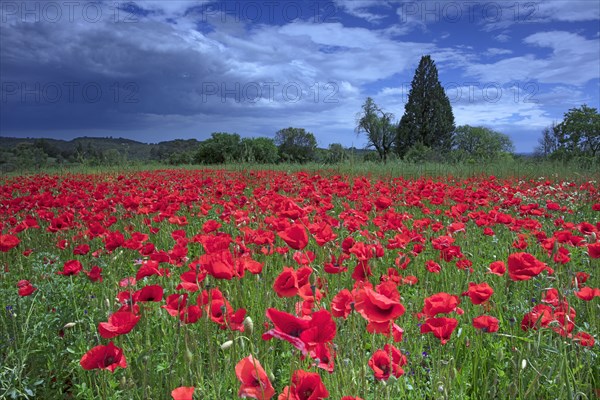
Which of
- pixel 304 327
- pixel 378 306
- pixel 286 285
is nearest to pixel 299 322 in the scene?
pixel 304 327

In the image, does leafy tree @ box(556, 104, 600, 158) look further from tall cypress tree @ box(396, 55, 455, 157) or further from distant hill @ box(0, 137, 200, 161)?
distant hill @ box(0, 137, 200, 161)

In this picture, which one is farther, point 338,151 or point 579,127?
point 579,127

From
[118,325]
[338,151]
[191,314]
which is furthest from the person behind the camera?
[338,151]

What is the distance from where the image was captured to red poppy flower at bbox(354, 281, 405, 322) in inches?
45.7

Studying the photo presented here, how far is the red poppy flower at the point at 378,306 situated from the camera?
1161 millimetres

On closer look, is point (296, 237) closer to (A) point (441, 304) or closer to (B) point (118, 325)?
(A) point (441, 304)

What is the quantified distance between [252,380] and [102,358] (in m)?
0.65

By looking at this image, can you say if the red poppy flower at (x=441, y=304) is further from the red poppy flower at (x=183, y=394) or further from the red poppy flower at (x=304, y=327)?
the red poppy flower at (x=183, y=394)

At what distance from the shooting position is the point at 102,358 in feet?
4.66

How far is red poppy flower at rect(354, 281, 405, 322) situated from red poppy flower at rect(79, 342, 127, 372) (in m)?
0.84

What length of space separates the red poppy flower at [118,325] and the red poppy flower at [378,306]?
79 centimetres

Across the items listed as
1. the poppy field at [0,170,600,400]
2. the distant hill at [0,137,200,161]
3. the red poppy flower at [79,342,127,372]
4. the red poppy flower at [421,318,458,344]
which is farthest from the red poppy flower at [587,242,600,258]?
the distant hill at [0,137,200,161]

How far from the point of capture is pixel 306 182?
6430mm

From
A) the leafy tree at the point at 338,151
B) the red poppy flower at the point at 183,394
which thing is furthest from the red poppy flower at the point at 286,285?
the leafy tree at the point at 338,151
